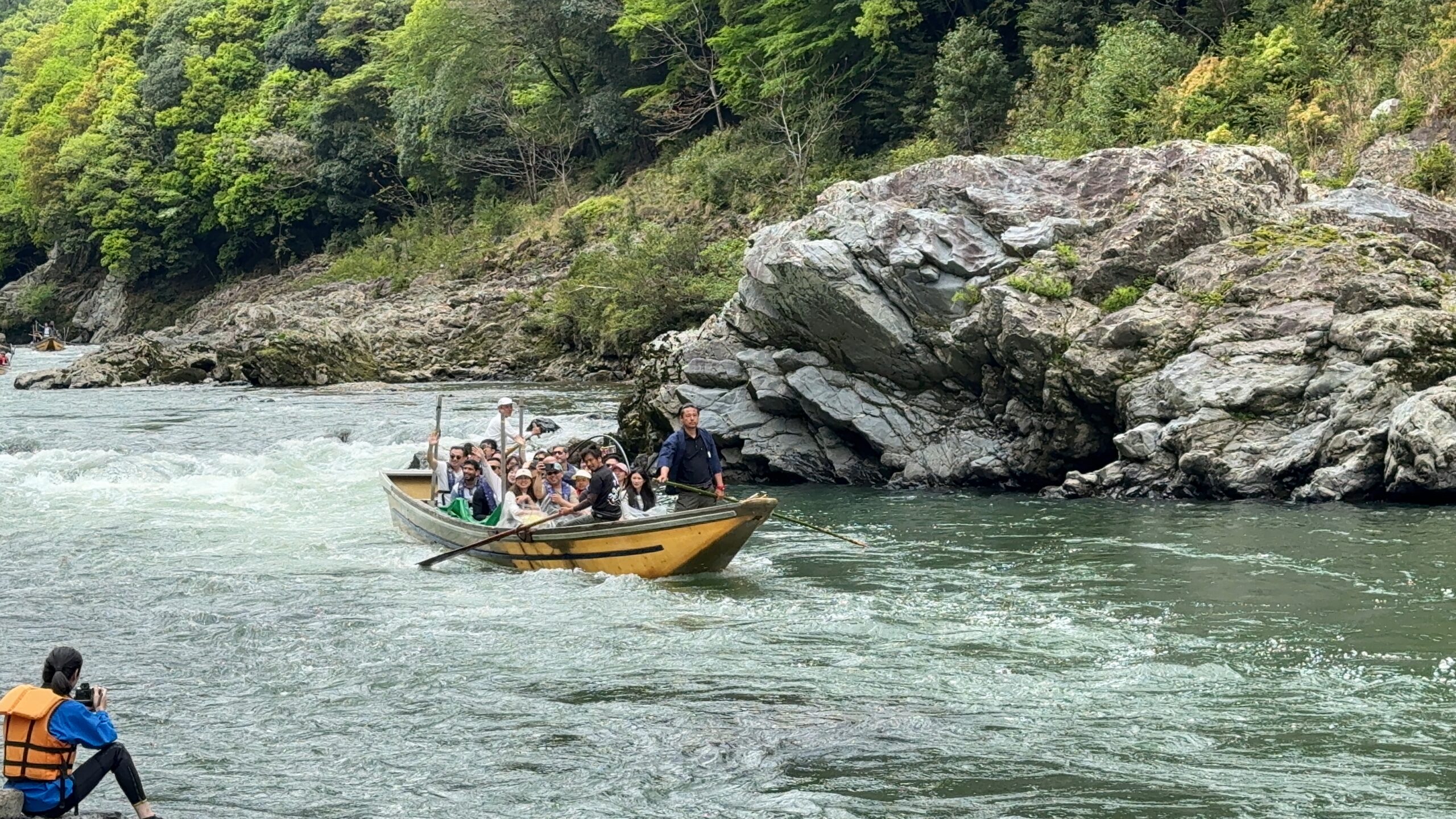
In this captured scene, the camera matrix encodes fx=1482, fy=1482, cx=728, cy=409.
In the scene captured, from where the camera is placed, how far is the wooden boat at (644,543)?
14.5 m

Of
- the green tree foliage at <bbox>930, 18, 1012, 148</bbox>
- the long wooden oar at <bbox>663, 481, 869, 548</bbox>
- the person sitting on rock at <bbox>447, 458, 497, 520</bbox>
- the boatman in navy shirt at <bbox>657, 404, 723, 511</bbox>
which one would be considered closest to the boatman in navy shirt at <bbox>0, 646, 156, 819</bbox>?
the long wooden oar at <bbox>663, 481, 869, 548</bbox>

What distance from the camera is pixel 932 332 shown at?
20.8 meters

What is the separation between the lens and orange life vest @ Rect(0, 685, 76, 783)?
7641 mm

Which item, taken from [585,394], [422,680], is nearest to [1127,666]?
[422,680]

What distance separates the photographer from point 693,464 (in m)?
15.6

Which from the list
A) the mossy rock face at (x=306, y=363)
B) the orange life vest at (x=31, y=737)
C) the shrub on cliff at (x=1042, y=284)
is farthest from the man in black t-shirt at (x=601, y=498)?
the mossy rock face at (x=306, y=363)

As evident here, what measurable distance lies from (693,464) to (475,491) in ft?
11.3

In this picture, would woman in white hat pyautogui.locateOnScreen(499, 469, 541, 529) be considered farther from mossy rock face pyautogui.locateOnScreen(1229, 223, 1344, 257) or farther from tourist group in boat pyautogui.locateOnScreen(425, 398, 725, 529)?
mossy rock face pyautogui.locateOnScreen(1229, 223, 1344, 257)

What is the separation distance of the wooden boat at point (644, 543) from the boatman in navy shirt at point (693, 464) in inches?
9.5

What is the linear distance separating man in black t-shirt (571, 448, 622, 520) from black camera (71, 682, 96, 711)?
→ 784cm

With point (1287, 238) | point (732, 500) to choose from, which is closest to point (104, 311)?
point (1287, 238)

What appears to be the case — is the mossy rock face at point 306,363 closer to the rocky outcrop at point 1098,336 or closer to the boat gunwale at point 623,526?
the rocky outcrop at point 1098,336

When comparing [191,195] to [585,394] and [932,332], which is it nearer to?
[585,394]

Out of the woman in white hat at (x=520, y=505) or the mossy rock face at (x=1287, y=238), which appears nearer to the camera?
the woman in white hat at (x=520, y=505)
